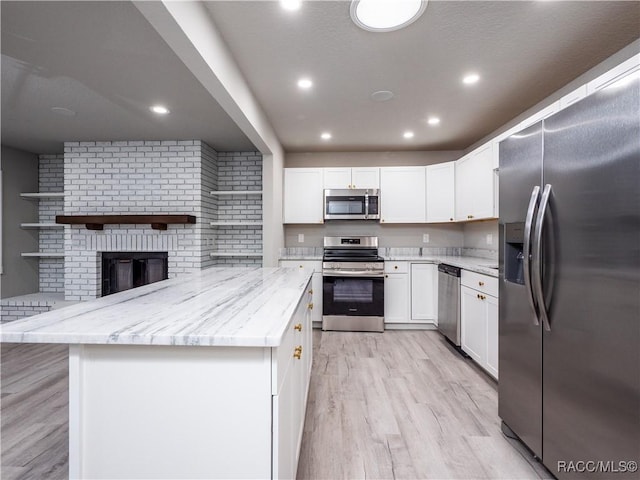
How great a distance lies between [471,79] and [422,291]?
242 cm

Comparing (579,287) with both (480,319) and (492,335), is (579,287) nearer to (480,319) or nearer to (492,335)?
(492,335)

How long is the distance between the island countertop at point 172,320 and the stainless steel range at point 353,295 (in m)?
2.30

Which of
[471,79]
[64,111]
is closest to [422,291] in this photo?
[471,79]

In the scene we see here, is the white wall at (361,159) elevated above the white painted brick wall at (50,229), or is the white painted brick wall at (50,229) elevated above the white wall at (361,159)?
the white wall at (361,159)

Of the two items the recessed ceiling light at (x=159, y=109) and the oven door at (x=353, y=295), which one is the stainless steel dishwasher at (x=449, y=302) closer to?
the oven door at (x=353, y=295)

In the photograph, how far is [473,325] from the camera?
2898mm

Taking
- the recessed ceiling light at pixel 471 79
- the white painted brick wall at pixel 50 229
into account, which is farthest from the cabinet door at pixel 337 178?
the white painted brick wall at pixel 50 229

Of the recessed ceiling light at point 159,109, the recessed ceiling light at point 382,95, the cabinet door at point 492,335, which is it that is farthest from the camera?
the recessed ceiling light at point 159,109

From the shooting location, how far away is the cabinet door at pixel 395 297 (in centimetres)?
408

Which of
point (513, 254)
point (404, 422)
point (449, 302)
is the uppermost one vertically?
point (513, 254)

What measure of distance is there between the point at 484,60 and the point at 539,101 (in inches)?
43.2

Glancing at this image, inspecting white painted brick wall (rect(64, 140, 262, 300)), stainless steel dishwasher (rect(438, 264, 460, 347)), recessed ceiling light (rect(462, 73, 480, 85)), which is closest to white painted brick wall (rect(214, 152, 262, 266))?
white painted brick wall (rect(64, 140, 262, 300))

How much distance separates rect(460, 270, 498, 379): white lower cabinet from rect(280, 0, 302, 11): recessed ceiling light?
2.26 meters

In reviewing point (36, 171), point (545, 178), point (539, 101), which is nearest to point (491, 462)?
point (545, 178)
